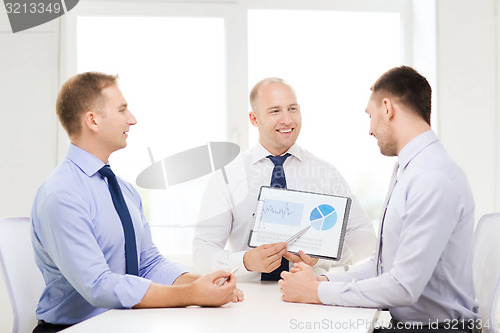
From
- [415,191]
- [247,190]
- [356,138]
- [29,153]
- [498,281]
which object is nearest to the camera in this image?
[415,191]

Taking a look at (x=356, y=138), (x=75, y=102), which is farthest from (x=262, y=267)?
(x=356, y=138)

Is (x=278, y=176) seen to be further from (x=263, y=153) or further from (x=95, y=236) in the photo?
(x=95, y=236)

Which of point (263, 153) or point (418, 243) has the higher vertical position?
point (263, 153)

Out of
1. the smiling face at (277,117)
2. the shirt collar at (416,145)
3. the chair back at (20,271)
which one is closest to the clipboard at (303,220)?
the shirt collar at (416,145)

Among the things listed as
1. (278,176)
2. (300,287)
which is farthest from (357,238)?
(300,287)

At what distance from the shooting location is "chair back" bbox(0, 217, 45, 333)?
208 cm

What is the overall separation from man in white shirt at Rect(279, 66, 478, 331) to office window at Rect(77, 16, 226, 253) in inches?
78.9

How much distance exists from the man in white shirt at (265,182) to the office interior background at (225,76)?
1.11m

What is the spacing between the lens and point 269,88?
279 centimetres

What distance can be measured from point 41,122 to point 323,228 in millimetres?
2319

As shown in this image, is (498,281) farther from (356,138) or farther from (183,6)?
(183,6)

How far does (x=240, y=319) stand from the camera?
1.67 meters

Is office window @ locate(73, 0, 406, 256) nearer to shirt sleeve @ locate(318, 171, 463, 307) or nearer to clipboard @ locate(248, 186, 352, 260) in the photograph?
clipboard @ locate(248, 186, 352, 260)

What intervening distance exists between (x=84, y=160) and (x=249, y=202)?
0.88m
